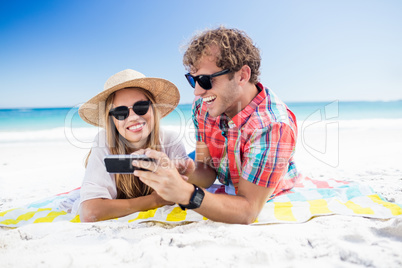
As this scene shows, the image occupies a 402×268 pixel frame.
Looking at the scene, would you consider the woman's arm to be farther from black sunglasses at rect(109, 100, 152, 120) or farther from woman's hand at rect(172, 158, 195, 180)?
black sunglasses at rect(109, 100, 152, 120)

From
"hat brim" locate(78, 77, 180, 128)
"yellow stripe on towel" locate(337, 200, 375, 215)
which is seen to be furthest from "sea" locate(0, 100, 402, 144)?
"yellow stripe on towel" locate(337, 200, 375, 215)

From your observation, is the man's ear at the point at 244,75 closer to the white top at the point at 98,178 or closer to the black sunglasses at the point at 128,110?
the black sunglasses at the point at 128,110

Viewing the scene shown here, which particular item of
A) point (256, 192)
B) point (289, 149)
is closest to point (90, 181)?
point (256, 192)

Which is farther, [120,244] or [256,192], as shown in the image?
[256,192]

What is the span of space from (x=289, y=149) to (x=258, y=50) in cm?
135

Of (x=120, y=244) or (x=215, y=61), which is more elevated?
(x=215, y=61)

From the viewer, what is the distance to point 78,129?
1408 centimetres

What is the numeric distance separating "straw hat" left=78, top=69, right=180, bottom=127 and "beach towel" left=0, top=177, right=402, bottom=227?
1.15 meters

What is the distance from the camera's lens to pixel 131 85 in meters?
2.90

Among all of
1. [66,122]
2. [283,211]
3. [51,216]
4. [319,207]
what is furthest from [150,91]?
[66,122]

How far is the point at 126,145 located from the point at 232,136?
1.24 meters

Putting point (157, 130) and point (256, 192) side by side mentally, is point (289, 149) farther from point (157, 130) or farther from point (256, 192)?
point (157, 130)

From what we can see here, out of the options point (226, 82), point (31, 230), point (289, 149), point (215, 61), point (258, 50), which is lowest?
point (31, 230)

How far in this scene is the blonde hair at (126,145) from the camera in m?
Answer: 2.93
